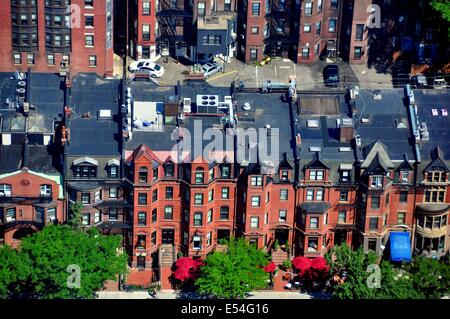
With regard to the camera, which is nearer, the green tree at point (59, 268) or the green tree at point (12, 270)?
the green tree at point (59, 268)

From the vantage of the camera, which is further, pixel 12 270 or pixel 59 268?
pixel 12 270

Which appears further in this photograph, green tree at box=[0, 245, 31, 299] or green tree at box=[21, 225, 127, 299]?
green tree at box=[0, 245, 31, 299]

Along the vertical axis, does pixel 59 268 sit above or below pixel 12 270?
above
